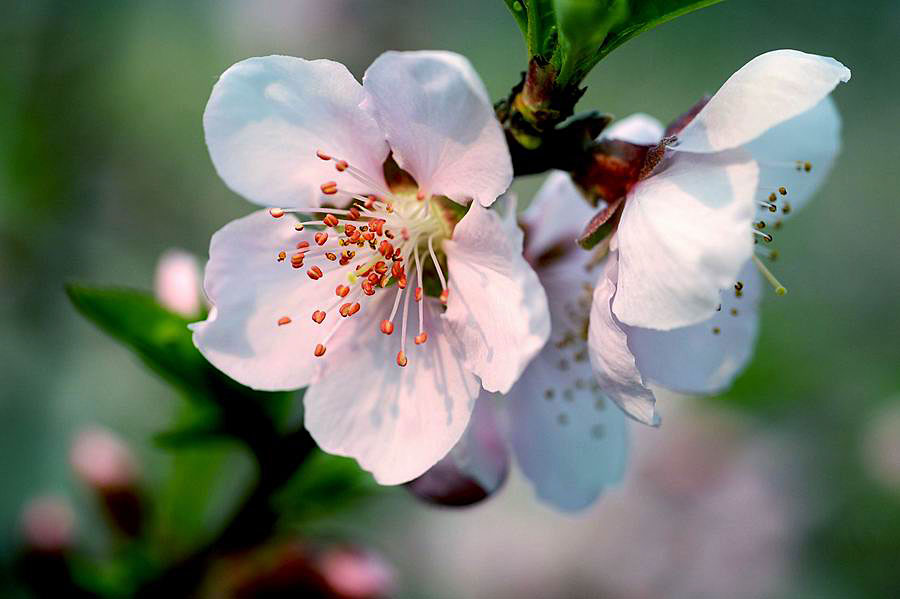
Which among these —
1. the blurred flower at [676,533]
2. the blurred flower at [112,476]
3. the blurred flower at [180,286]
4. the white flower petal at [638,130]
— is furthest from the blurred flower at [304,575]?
the blurred flower at [676,533]

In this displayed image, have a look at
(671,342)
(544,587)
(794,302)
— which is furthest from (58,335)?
(794,302)

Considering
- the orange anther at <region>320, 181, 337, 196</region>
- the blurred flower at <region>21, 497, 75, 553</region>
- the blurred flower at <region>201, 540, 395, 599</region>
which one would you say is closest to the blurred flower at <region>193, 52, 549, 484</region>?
the orange anther at <region>320, 181, 337, 196</region>

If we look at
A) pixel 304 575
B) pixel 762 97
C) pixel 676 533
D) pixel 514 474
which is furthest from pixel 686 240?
pixel 676 533

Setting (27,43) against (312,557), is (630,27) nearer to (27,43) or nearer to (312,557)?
(312,557)

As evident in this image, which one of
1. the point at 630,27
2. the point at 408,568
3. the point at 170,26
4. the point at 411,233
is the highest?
the point at 630,27

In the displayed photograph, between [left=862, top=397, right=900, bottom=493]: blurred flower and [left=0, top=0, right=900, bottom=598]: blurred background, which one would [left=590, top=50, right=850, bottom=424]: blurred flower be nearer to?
[left=0, top=0, right=900, bottom=598]: blurred background

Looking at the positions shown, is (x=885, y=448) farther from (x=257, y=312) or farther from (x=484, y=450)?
(x=257, y=312)
